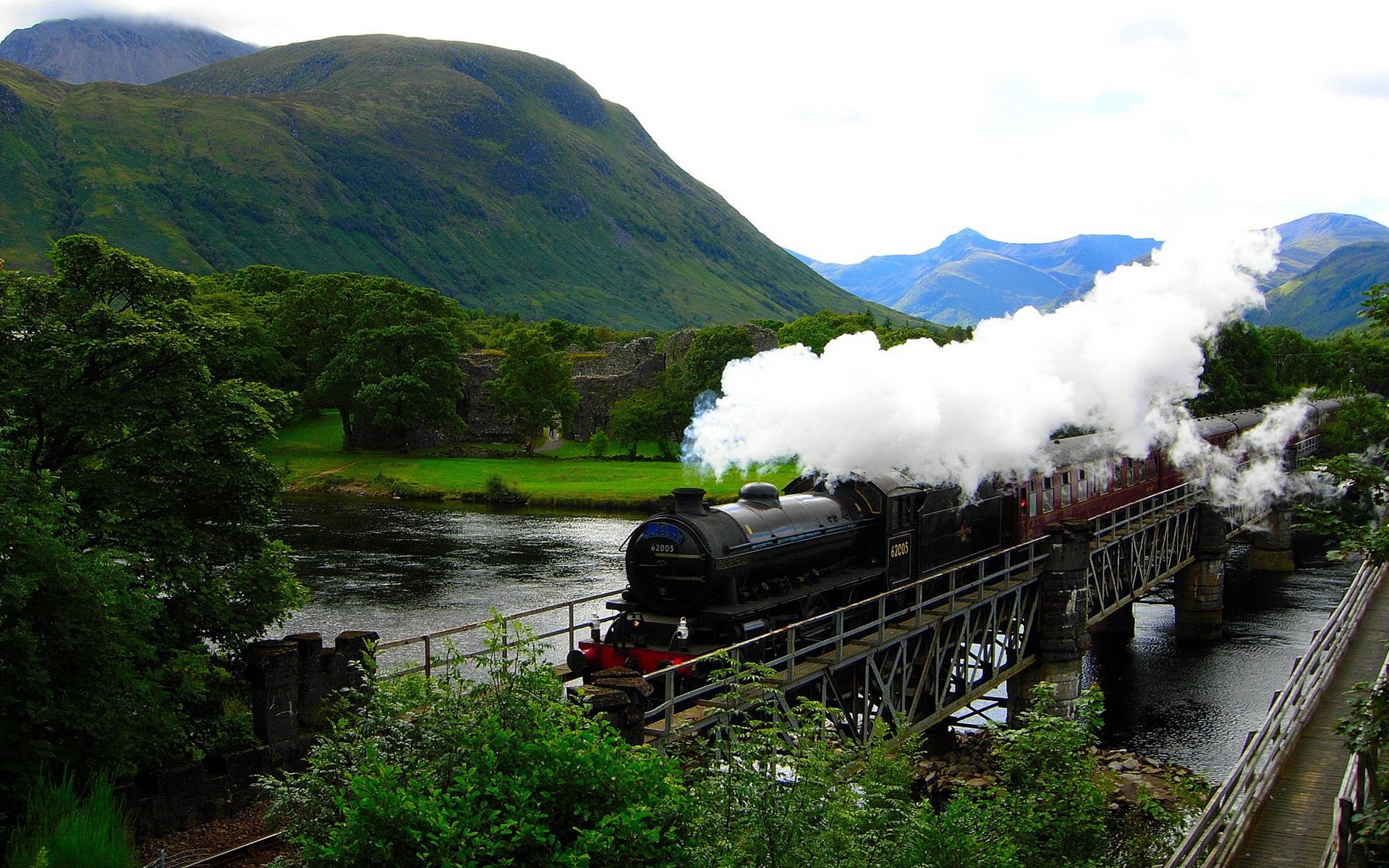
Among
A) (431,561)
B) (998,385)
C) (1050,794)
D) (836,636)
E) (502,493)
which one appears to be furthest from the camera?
(502,493)

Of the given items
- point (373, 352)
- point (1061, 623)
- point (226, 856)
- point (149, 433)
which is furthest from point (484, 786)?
point (373, 352)

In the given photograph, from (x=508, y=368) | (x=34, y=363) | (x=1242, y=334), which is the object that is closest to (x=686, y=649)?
(x=34, y=363)

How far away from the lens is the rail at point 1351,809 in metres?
12.2

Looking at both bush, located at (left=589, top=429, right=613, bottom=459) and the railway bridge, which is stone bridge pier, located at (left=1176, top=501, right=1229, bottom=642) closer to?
the railway bridge

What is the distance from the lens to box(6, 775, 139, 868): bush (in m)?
10.2

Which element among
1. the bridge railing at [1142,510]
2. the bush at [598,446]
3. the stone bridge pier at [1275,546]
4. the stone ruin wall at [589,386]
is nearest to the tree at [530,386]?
the bush at [598,446]

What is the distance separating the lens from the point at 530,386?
242 ft

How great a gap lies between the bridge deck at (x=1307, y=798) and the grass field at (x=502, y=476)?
120 feet

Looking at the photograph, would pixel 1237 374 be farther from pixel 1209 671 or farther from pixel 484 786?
pixel 484 786

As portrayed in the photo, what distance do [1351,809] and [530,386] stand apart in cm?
6506

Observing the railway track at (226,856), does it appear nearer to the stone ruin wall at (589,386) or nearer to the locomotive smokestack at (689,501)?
the locomotive smokestack at (689,501)

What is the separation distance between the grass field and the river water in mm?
4568

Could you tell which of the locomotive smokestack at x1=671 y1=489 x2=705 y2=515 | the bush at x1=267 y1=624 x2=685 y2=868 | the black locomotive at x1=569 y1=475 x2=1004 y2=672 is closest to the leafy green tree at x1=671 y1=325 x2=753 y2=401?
the black locomotive at x1=569 y1=475 x2=1004 y2=672

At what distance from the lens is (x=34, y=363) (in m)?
15.6
